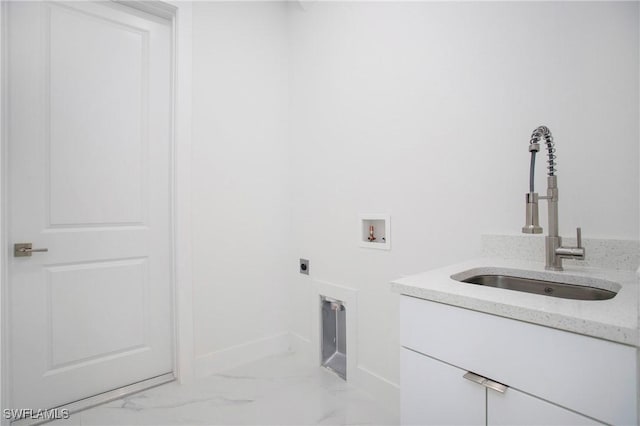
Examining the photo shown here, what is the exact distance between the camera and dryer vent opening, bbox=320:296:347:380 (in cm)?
204

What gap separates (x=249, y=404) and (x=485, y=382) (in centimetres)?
133

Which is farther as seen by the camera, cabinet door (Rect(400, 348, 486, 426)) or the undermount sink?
the undermount sink

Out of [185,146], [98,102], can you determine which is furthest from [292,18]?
[98,102]

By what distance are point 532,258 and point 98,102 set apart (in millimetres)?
2182

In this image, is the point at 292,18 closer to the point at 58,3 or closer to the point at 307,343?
the point at 58,3

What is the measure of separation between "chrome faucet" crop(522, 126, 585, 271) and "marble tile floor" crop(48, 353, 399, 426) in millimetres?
1073

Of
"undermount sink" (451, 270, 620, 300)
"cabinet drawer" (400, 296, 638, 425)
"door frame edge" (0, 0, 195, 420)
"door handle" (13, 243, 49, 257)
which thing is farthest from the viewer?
"door frame edge" (0, 0, 195, 420)

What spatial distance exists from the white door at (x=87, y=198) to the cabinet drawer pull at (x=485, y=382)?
1741mm

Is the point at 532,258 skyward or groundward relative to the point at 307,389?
skyward

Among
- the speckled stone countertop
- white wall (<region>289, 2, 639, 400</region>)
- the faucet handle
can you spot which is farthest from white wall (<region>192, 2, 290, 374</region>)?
the faucet handle

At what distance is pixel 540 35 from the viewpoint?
47.9 inches

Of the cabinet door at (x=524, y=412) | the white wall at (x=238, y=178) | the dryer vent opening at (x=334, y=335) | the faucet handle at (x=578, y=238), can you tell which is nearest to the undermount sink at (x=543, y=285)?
→ the faucet handle at (x=578, y=238)

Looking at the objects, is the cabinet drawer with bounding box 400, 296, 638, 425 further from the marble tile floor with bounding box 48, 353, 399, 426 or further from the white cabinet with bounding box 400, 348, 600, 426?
the marble tile floor with bounding box 48, 353, 399, 426

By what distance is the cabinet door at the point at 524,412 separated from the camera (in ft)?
2.24
